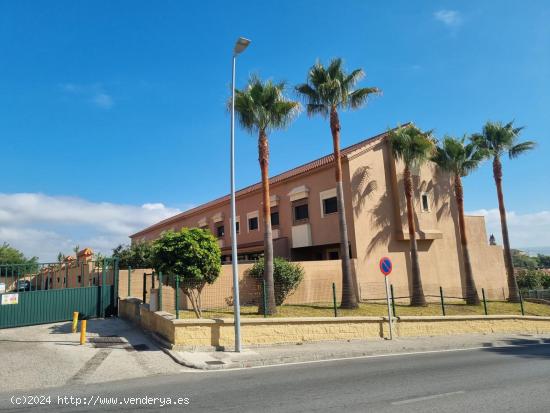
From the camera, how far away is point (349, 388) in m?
7.93

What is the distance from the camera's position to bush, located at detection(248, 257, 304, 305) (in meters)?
20.1

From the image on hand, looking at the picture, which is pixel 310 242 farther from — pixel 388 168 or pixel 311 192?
pixel 388 168

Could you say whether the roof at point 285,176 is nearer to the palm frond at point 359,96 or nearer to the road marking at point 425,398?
the palm frond at point 359,96

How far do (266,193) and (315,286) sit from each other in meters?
7.16

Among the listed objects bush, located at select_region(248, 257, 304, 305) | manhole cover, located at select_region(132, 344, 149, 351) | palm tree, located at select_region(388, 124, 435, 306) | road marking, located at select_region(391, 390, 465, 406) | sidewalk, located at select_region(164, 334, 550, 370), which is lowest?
sidewalk, located at select_region(164, 334, 550, 370)

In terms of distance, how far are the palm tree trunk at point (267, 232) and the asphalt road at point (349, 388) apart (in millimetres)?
5564

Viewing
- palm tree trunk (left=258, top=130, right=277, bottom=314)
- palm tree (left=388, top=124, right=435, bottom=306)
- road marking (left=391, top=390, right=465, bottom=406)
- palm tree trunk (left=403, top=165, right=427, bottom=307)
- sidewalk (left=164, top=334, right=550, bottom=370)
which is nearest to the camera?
road marking (left=391, top=390, right=465, bottom=406)

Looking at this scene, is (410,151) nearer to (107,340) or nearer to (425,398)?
(107,340)

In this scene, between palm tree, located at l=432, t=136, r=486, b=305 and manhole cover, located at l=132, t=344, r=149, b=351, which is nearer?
manhole cover, located at l=132, t=344, r=149, b=351

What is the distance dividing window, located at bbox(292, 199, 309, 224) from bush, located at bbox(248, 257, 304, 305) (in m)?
6.67

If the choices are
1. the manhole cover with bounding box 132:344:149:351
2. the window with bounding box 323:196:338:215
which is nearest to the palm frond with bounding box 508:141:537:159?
the window with bounding box 323:196:338:215

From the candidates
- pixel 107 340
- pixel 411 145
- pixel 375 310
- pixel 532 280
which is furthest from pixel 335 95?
pixel 532 280

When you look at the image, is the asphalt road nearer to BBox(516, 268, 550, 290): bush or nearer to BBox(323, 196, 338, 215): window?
BBox(323, 196, 338, 215): window

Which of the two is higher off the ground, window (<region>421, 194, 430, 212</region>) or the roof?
the roof
